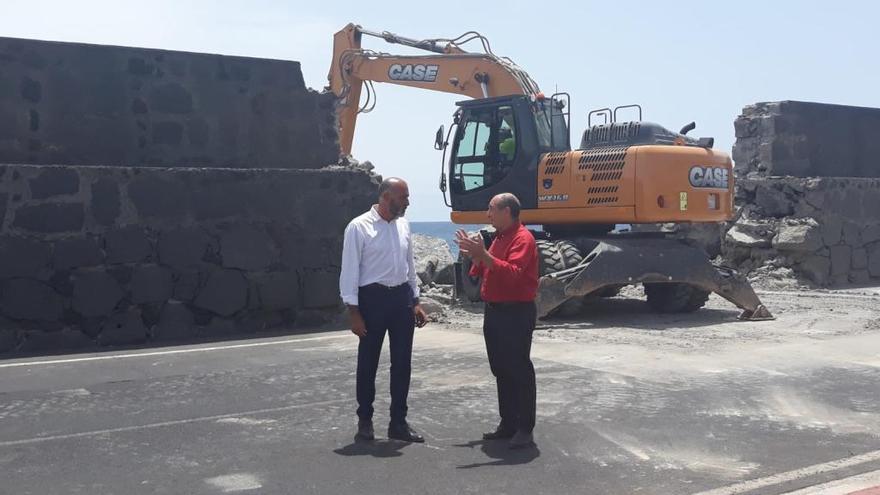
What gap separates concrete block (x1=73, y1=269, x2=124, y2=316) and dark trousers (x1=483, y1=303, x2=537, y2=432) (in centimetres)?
596

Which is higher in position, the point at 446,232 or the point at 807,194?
the point at 807,194

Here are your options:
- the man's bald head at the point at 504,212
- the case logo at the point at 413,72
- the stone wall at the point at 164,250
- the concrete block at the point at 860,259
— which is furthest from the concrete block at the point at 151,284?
the concrete block at the point at 860,259

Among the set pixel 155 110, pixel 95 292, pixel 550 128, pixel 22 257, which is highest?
pixel 550 128

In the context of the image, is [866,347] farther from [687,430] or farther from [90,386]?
[90,386]

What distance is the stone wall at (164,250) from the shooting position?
11008 mm

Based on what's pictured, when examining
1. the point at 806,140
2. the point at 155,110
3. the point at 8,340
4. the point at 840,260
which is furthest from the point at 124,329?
the point at 806,140

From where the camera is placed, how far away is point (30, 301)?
11.0 meters

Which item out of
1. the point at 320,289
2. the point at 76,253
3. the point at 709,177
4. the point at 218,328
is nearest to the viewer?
the point at 76,253

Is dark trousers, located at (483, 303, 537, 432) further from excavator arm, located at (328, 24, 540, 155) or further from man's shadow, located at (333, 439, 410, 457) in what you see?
excavator arm, located at (328, 24, 540, 155)

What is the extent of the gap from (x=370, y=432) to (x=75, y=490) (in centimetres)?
187

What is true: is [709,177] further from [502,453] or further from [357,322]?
[357,322]

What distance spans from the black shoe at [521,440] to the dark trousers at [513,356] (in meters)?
0.03

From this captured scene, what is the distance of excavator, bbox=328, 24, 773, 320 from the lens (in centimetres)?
1356

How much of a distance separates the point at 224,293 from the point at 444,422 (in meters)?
5.45
